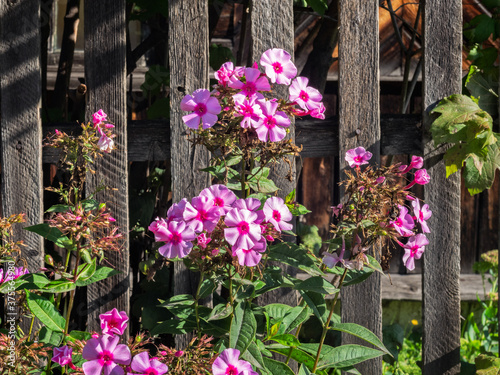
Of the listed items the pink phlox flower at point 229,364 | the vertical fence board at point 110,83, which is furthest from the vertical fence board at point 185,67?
the pink phlox flower at point 229,364

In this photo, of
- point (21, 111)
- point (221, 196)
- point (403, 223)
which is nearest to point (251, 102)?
point (221, 196)

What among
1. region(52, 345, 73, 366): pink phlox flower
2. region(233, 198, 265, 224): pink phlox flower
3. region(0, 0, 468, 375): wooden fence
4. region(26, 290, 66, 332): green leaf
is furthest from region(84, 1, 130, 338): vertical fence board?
region(233, 198, 265, 224): pink phlox flower

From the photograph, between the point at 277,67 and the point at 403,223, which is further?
the point at 277,67

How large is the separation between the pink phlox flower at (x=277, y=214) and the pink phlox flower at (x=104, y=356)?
1.51 ft

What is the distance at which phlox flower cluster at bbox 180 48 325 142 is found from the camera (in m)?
1.55

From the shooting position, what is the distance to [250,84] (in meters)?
1.61

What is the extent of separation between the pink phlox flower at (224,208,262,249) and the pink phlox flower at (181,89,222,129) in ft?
0.95

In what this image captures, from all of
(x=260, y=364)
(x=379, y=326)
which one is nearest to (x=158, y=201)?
(x=379, y=326)

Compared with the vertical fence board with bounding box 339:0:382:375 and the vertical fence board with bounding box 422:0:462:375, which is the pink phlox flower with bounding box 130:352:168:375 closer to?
the vertical fence board with bounding box 339:0:382:375

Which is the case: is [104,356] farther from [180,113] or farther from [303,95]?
[180,113]

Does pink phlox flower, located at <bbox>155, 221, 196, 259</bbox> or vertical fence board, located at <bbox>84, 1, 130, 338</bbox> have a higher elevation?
vertical fence board, located at <bbox>84, 1, 130, 338</bbox>

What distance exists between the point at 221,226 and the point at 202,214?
0.06 meters

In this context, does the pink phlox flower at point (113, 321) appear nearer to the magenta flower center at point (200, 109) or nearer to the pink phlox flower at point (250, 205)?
the pink phlox flower at point (250, 205)

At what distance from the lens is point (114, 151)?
2273mm
